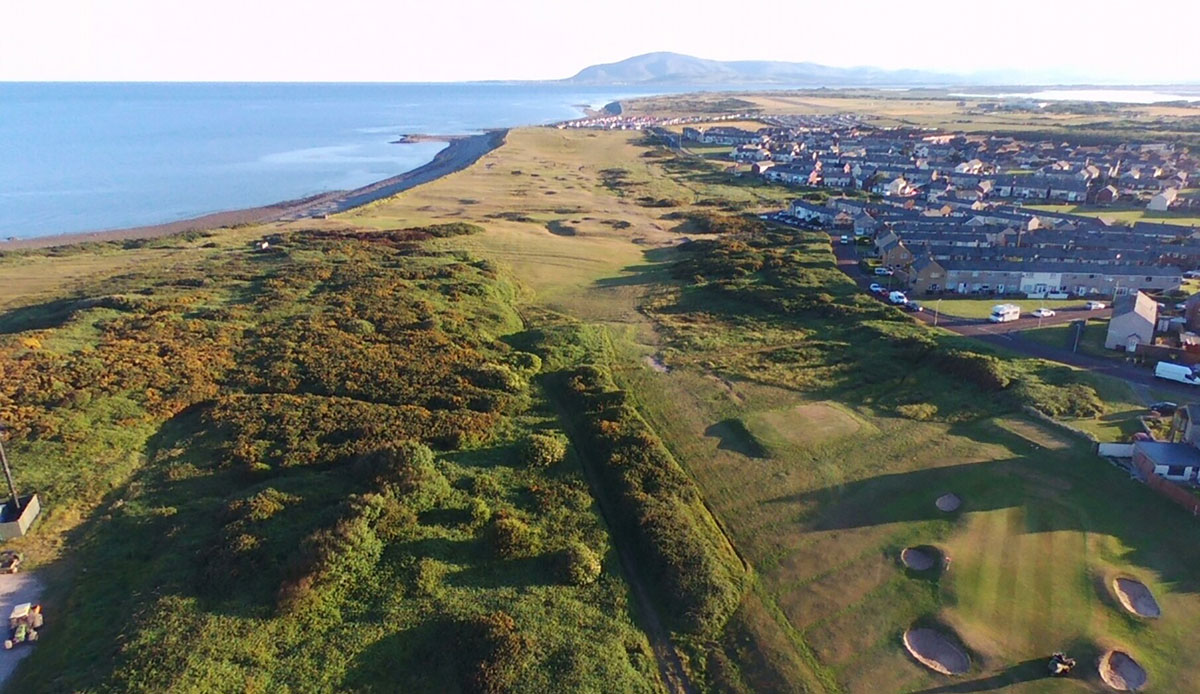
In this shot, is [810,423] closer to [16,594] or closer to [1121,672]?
[1121,672]

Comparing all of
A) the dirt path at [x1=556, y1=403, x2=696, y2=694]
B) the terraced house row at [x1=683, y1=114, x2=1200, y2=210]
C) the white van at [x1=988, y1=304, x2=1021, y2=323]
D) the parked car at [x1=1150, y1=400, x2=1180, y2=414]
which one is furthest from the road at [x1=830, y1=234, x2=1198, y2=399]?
the terraced house row at [x1=683, y1=114, x2=1200, y2=210]

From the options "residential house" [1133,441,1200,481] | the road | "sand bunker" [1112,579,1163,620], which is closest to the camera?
"sand bunker" [1112,579,1163,620]

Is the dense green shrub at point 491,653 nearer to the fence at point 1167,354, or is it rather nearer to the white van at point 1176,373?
the white van at point 1176,373

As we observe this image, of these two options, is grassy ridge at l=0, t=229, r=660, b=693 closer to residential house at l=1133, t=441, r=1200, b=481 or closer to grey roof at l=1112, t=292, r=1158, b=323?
residential house at l=1133, t=441, r=1200, b=481

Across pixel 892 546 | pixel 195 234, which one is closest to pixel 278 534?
pixel 892 546

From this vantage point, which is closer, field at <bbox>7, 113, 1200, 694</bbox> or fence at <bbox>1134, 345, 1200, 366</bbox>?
field at <bbox>7, 113, 1200, 694</bbox>

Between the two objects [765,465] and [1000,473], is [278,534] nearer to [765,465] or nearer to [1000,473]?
[765,465]

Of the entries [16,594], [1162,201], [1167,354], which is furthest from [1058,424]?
[1162,201]

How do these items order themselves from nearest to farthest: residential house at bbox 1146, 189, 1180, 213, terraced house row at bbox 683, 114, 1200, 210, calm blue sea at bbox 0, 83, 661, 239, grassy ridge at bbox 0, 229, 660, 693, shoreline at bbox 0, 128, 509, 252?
grassy ridge at bbox 0, 229, 660, 693
shoreline at bbox 0, 128, 509, 252
residential house at bbox 1146, 189, 1180, 213
terraced house row at bbox 683, 114, 1200, 210
calm blue sea at bbox 0, 83, 661, 239
